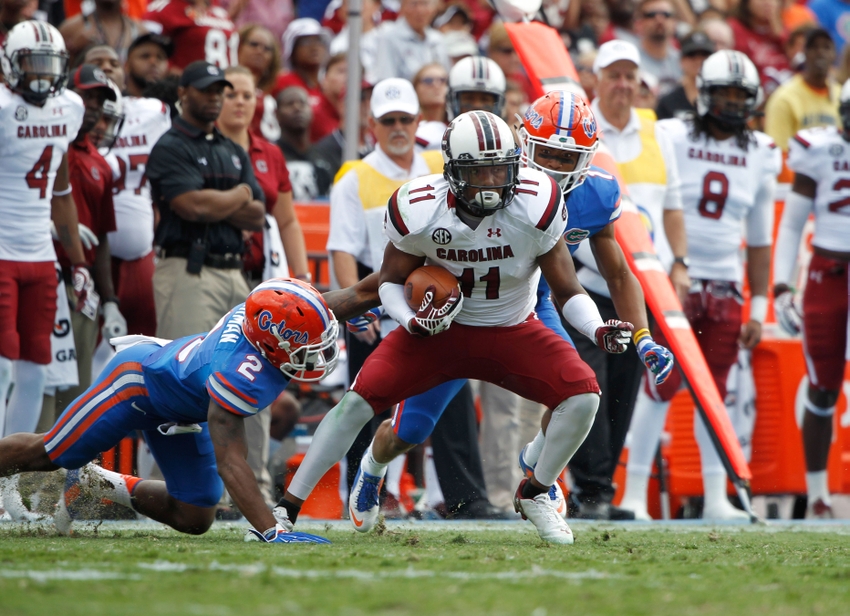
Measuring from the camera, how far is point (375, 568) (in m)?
3.48

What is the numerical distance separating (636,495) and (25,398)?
3109mm

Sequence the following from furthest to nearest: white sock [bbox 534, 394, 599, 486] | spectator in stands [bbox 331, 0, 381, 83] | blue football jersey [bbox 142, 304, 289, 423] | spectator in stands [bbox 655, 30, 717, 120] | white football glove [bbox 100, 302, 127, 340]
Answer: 1. spectator in stands [bbox 331, 0, 381, 83]
2. spectator in stands [bbox 655, 30, 717, 120]
3. white football glove [bbox 100, 302, 127, 340]
4. white sock [bbox 534, 394, 599, 486]
5. blue football jersey [bbox 142, 304, 289, 423]

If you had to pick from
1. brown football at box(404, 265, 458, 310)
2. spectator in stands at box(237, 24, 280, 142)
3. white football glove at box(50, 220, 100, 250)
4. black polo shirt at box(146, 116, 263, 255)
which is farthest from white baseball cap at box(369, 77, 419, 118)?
brown football at box(404, 265, 458, 310)

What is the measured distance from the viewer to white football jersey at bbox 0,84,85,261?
569cm

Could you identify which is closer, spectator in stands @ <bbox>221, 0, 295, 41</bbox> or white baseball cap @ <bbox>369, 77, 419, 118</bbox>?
white baseball cap @ <bbox>369, 77, 419, 118</bbox>

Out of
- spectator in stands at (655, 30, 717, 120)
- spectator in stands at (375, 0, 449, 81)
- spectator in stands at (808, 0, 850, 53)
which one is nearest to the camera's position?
spectator in stands at (655, 30, 717, 120)

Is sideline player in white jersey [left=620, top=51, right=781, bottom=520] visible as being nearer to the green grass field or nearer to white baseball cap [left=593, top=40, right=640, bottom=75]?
white baseball cap [left=593, top=40, right=640, bottom=75]

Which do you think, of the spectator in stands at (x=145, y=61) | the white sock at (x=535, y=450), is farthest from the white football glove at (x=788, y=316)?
the spectator in stands at (x=145, y=61)

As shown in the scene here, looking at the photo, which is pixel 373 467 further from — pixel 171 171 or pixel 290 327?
pixel 171 171

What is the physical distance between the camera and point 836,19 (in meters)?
11.3

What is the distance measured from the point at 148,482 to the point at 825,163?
169 inches

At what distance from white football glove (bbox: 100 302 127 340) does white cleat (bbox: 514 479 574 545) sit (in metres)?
2.42

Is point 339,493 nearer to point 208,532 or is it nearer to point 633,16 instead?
point 208,532

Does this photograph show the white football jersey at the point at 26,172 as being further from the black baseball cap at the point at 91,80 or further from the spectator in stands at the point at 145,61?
the spectator in stands at the point at 145,61
